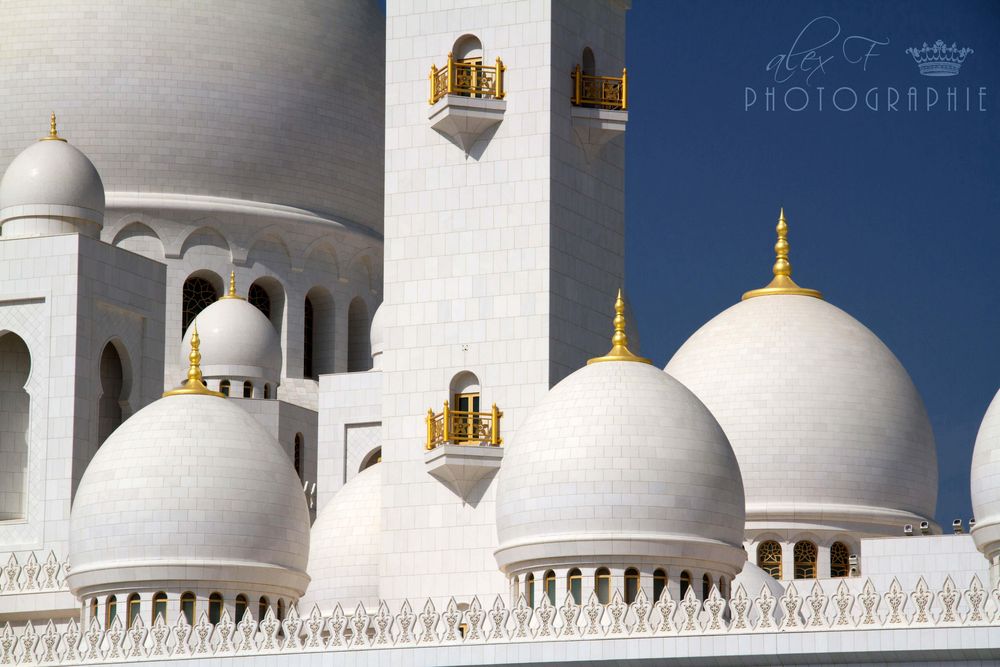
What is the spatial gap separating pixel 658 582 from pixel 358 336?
19979mm

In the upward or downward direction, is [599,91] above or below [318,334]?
above

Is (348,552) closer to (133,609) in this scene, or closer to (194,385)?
(194,385)

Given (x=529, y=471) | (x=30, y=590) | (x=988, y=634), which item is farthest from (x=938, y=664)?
(x=30, y=590)

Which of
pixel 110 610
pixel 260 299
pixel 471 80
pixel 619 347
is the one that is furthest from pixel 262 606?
pixel 260 299

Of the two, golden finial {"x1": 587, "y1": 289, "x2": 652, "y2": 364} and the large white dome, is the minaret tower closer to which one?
golden finial {"x1": 587, "y1": 289, "x2": 652, "y2": 364}

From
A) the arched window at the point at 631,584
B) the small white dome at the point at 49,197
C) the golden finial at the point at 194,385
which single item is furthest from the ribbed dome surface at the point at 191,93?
the arched window at the point at 631,584

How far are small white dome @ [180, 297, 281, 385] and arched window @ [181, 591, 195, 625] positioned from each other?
1208 cm

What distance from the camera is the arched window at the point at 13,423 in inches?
1770

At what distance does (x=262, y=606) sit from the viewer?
39125 millimetres

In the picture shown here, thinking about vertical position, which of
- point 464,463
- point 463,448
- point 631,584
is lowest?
point 631,584

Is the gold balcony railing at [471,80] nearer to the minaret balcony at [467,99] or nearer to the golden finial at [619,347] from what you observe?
the minaret balcony at [467,99]

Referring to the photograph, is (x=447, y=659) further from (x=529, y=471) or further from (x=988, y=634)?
(x=988, y=634)

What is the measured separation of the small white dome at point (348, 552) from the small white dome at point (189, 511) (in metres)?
1.96

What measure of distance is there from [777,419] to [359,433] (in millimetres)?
8271
